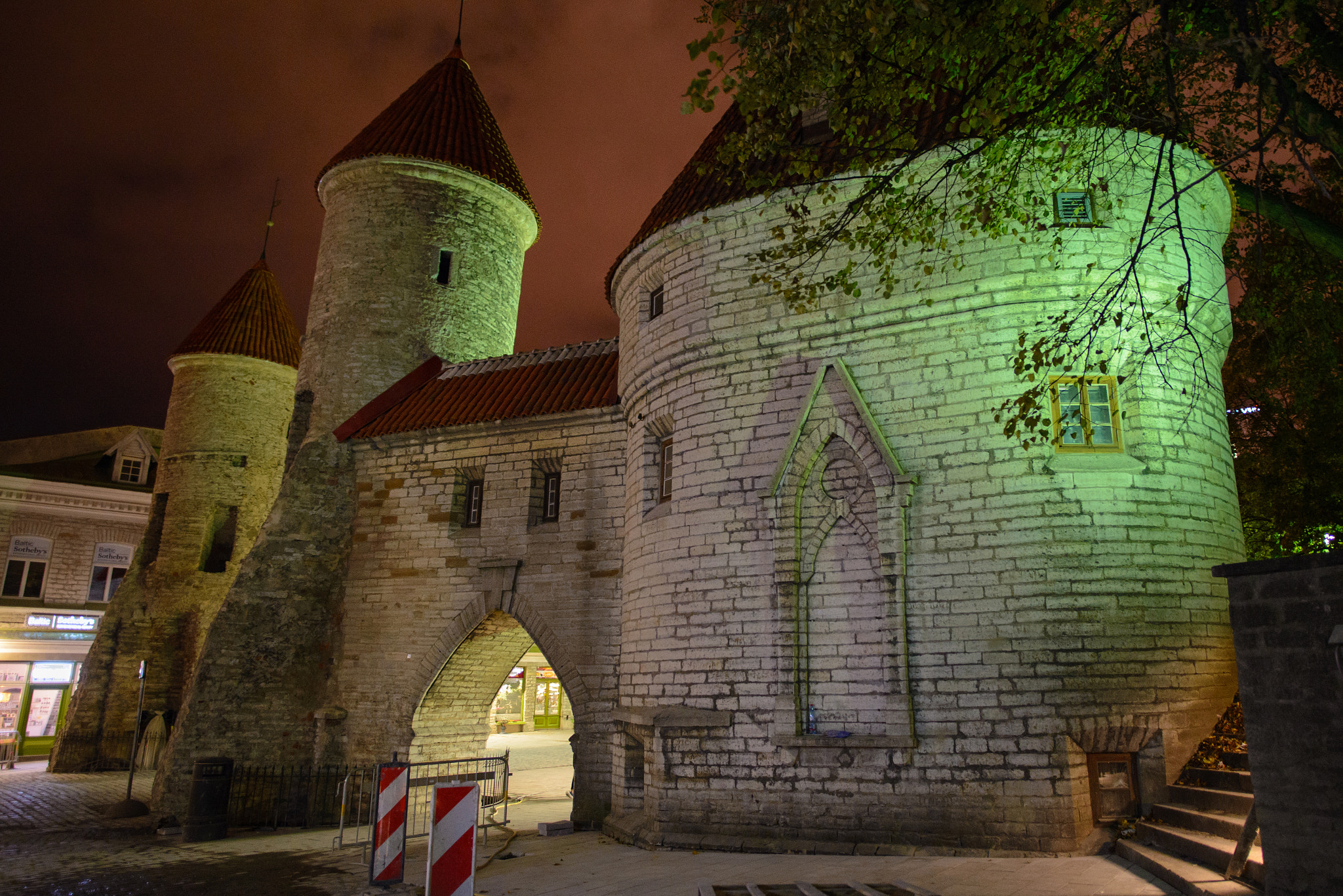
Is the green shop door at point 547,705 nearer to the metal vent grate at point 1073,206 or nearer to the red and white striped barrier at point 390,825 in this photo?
the red and white striped barrier at point 390,825

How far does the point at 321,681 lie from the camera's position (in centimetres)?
1559

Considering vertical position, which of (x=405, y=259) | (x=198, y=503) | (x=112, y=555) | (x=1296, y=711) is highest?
(x=405, y=259)

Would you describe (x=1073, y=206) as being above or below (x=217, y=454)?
below

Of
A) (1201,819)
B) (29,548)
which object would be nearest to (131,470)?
(29,548)

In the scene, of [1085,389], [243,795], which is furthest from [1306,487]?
[243,795]

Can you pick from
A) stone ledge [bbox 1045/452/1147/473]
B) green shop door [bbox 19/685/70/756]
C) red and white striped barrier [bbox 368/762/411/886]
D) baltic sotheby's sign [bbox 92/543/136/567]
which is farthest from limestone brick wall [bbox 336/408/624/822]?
baltic sotheby's sign [bbox 92/543/136/567]

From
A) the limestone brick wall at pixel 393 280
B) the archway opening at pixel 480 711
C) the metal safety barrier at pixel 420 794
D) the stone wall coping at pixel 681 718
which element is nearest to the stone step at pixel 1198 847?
the stone wall coping at pixel 681 718

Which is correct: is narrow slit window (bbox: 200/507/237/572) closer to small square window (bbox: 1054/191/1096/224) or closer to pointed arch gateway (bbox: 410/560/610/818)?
pointed arch gateway (bbox: 410/560/610/818)

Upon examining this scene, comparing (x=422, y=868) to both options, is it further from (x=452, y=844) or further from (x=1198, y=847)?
(x=1198, y=847)

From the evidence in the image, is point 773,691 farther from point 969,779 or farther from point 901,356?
point 901,356

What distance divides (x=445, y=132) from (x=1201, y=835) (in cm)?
1907

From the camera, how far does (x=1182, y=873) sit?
6.48m

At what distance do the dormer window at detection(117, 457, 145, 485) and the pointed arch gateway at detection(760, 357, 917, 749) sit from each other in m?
25.1

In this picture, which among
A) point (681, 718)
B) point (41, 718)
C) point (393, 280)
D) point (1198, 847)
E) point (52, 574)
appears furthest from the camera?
point (52, 574)
